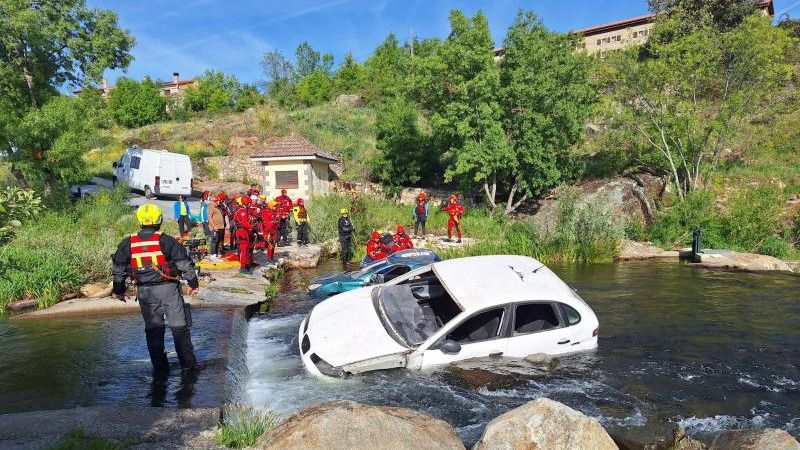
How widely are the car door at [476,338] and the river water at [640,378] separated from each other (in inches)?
10.8

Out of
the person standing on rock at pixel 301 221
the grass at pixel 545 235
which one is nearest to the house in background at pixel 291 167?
the grass at pixel 545 235

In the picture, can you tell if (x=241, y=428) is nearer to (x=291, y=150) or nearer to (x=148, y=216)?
(x=148, y=216)

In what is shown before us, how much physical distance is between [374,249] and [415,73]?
43.0ft

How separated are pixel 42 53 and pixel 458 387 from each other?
21.8 metres

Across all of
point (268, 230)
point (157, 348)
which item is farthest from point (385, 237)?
point (157, 348)

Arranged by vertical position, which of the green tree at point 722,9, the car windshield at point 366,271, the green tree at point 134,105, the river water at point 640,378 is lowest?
the river water at point 640,378

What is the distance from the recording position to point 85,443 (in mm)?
4488

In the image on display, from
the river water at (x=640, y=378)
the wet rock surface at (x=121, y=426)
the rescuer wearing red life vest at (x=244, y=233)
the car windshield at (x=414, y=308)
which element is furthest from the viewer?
the rescuer wearing red life vest at (x=244, y=233)

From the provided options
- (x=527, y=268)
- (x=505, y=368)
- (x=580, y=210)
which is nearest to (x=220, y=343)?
(x=505, y=368)

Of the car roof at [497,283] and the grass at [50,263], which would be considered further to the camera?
the grass at [50,263]

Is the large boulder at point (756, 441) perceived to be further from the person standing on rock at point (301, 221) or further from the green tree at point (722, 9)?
the green tree at point (722, 9)

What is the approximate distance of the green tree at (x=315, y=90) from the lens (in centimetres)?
4922

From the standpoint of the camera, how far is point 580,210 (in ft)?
56.0

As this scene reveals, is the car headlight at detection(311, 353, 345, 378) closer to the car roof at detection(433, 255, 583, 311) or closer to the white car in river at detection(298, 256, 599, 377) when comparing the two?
the white car in river at detection(298, 256, 599, 377)
